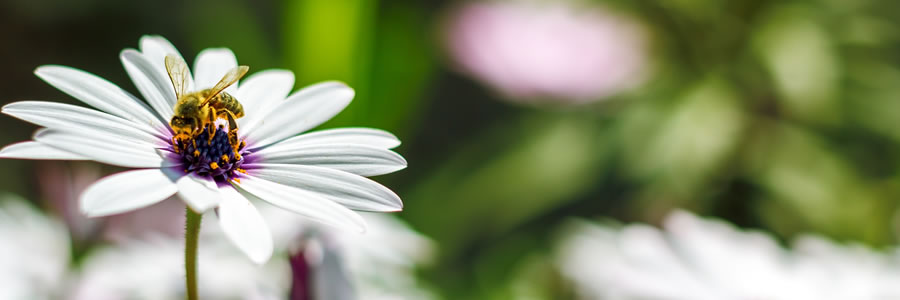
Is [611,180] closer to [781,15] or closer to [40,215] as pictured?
[781,15]

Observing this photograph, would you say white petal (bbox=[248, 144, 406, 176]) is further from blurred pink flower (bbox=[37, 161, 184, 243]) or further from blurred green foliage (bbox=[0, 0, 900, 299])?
blurred green foliage (bbox=[0, 0, 900, 299])

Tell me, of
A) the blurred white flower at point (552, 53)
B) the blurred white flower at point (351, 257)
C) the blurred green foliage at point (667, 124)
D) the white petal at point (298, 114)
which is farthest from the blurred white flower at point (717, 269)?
the blurred white flower at point (552, 53)

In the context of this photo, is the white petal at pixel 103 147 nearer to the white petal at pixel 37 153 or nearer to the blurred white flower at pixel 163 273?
the white petal at pixel 37 153

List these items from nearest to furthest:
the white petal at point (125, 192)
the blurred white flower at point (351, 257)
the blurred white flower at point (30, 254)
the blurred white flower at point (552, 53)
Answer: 1. the white petal at point (125, 192)
2. the blurred white flower at point (351, 257)
3. the blurred white flower at point (30, 254)
4. the blurred white flower at point (552, 53)

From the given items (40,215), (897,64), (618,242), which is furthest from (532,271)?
(897,64)

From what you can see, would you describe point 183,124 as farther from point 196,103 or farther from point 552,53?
point 552,53

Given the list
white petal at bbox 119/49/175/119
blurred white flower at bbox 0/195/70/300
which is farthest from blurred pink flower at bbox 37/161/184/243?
white petal at bbox 119/49/175/119
